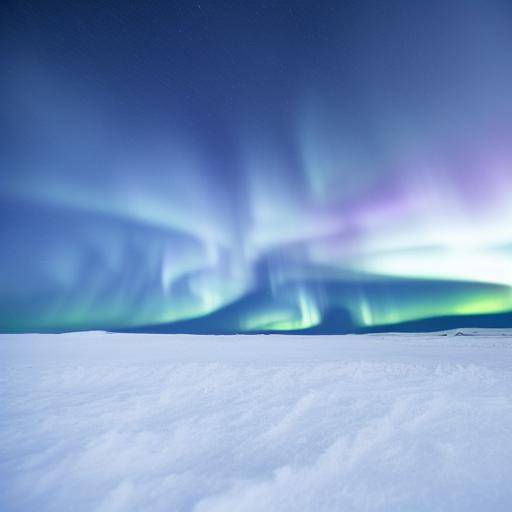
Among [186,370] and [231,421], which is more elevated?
[186,370]

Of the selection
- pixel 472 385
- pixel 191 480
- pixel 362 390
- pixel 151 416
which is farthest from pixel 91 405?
pixel 472 385

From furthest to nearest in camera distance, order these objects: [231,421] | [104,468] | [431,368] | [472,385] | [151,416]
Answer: [431,368]
[472,385]
[151,416]
[231,421]
[104,468]

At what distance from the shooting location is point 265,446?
480 cm

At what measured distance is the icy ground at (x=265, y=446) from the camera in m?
3.57

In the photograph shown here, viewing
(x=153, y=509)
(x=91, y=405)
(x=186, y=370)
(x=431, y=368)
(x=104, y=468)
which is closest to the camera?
(x=153, y=509)

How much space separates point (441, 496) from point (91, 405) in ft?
Answer: 23.5

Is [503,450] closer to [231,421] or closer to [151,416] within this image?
[231,421]

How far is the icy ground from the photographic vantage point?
3.57 m

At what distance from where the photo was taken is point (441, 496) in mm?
3486

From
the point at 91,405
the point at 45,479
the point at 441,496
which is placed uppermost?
the point at 91,405

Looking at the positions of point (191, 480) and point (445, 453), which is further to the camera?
point (445, 453)

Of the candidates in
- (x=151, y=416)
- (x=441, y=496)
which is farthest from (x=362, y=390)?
(x=151, y=416)

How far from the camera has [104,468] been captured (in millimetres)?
4277

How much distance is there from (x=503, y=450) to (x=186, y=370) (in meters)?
9.04
